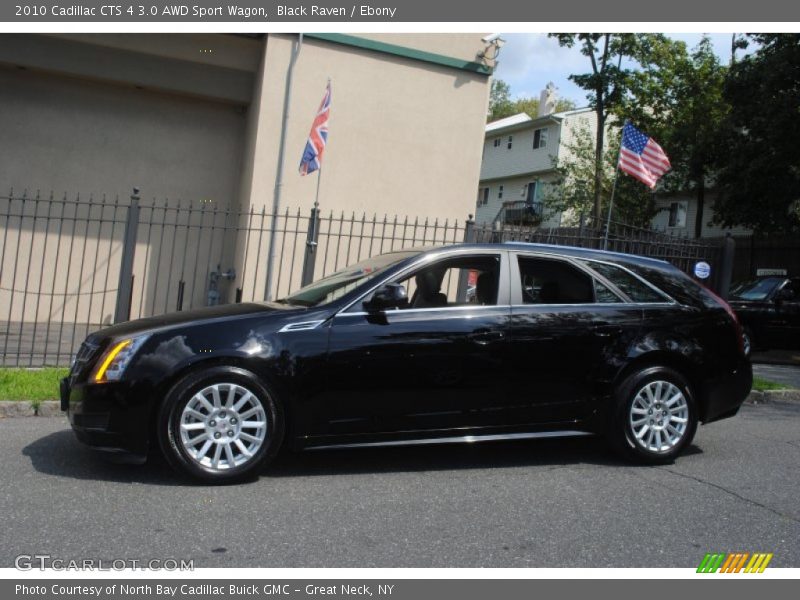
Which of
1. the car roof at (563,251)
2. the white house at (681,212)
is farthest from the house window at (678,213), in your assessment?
the car roof at (563,251)

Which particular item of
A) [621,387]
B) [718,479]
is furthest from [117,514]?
[718,479]

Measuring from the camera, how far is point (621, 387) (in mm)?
5742

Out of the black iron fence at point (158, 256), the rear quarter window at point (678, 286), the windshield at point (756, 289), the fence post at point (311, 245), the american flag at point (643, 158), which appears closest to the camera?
the rear quarter window at point (678, 286)

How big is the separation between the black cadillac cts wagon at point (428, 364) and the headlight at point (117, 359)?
1cm

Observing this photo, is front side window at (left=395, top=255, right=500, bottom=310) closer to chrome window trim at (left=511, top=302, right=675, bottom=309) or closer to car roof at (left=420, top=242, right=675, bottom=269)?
car roof at (left=420, top=242, right=675, bottom=269)

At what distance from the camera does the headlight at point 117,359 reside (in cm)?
489

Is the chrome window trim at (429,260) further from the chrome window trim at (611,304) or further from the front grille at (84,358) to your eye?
the front grille at (84,358)

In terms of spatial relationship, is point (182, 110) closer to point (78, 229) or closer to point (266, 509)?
point (78, 229)

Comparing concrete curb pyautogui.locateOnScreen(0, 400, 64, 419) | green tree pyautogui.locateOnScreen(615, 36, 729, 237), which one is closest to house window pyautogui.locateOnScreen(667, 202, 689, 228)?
green tree pyautogui.locateOnScreen(615, 36, 729, 237)

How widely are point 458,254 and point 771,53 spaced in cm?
1711

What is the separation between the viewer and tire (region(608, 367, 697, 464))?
18.8 ft

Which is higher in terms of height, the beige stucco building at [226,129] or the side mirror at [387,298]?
the beige stucco building at [226,129]

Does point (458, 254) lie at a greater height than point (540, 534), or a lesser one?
greater

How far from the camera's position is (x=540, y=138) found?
39.1 metres
